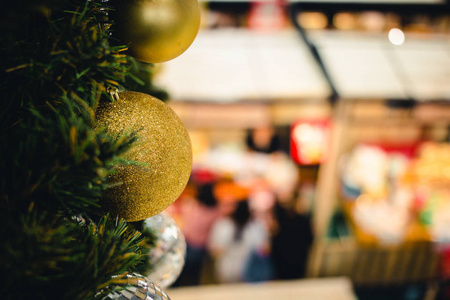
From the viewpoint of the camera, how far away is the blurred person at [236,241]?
3.41 meters

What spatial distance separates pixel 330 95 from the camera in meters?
2.88

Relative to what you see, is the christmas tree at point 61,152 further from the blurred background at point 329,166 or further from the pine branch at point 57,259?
the blurred background at point 329,166

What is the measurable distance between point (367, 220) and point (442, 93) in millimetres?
1461

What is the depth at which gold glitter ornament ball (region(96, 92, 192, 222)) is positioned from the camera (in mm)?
464

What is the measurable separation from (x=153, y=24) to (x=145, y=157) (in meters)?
0.20

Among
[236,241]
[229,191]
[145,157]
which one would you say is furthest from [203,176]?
[145,157]

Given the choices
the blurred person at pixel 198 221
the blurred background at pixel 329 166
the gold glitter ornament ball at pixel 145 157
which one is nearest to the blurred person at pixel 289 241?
the blurred background at pixel 329 166

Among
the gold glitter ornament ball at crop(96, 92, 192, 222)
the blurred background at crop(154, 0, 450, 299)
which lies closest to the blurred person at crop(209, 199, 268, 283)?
the blurred background at crop(154, 0, 450, 299)

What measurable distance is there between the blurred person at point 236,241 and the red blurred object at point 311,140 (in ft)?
2.81

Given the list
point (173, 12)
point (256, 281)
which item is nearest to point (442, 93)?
point (256, 281)

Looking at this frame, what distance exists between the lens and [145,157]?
1.54 ft

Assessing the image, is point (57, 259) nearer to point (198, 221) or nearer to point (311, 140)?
point (311, 140)

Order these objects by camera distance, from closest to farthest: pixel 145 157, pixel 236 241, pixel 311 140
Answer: pixel 145 157, pixel 311 140, pixel 236 241

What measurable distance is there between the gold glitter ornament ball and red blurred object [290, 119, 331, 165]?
2599 millimetres
